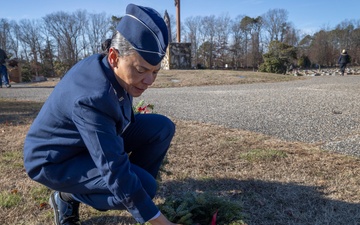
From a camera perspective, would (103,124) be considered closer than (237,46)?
Yes

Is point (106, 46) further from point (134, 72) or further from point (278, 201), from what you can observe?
point (278, 201)

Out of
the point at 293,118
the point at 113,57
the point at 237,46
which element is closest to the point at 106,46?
the point at 113,57

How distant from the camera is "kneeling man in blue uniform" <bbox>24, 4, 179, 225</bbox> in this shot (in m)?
1.34

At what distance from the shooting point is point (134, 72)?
1393 millimetres

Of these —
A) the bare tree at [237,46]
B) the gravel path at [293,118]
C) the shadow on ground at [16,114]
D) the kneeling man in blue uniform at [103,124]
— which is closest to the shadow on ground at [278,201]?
the kneeling man in blue uniform at [103,124]

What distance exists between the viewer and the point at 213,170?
2.77m

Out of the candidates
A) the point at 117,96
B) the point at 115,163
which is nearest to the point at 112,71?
the point at 117,96

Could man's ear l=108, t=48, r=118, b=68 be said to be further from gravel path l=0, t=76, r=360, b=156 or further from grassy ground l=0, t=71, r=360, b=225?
gravel path l=0, t=76, r=360, b=156

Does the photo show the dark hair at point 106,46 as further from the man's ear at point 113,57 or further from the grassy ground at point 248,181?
the grassy ground at point 248,181

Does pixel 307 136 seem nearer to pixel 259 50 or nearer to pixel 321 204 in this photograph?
pixel 321 204

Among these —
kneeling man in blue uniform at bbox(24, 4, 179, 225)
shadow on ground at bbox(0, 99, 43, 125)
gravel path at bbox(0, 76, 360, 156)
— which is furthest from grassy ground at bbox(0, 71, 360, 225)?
shadow on ground at bbox(0, 99, 43, 125)

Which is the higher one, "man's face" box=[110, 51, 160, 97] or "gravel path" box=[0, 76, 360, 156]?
"man's face" box=[110, 51, 160, 97]

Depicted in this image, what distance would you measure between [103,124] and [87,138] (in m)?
0.09

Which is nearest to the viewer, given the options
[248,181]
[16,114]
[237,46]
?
[248,181]
